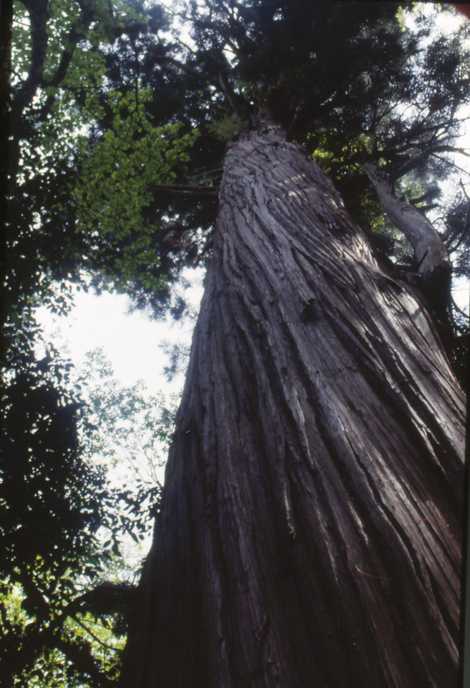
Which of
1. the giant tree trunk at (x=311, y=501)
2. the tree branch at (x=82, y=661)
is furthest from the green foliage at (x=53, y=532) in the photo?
the giant tree trunk at (x=311, y=501)

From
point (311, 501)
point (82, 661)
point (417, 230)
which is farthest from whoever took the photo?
point (82, 661)

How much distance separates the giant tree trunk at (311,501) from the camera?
2.85 ft

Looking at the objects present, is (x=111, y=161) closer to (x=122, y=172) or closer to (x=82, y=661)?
(x=122, y=172)

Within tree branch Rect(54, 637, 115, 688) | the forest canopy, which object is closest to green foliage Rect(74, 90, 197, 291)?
the forest canopy

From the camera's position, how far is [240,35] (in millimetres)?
6324

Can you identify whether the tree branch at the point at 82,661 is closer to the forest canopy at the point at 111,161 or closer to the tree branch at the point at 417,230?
the forest canopy at the point at 111,161

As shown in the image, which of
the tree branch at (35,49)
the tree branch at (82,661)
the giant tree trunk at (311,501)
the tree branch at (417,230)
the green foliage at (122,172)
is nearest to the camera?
the giant tree trunk at (311,501)

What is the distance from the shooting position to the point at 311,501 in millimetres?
1106

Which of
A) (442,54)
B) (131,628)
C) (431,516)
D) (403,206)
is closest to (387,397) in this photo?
(431,516)

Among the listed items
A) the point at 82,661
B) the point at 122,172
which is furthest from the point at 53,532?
the point at 122,172

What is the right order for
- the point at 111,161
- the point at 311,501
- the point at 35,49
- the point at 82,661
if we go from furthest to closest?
the point at 111,161, the point at 35,49, the point at 82,661, the point at 311,501

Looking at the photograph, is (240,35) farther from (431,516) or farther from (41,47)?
(431,516)

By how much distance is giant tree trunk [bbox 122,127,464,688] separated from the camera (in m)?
0.87

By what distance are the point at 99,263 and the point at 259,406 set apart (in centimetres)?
533
